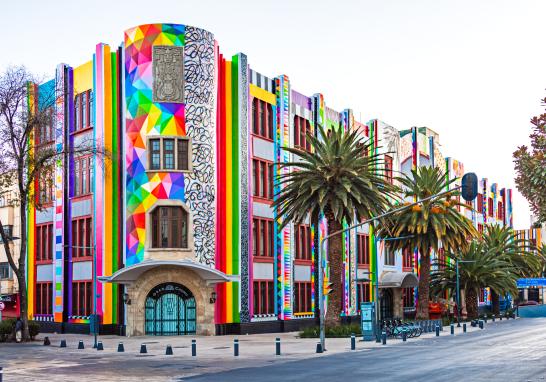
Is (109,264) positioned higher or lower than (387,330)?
higher

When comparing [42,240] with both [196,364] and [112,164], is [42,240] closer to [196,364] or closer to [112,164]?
[112,164]

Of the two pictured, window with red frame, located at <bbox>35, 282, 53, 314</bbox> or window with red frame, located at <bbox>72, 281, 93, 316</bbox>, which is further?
window with red frame, located at <bbox>35, 282, 53, 314</bbox>

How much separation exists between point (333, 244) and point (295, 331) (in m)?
11.2

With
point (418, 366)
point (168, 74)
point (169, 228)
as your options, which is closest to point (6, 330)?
point (169, 228)

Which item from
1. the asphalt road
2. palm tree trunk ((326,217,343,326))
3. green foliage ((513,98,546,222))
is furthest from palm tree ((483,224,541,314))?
green foliage ((513,98,546,222))

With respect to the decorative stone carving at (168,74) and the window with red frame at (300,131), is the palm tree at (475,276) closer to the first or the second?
the window with red frame at (300,131)

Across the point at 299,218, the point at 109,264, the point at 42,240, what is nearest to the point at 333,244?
the point at 299,218

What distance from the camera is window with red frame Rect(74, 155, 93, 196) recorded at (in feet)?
182

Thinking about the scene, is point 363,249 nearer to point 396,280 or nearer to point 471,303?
point 396,280

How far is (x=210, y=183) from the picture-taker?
52062 millimetres

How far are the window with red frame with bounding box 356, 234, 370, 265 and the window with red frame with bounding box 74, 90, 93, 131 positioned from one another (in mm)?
27009

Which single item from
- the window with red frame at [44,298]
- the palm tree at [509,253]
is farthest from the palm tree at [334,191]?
the palm tree at [509,253]

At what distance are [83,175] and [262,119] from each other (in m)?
13.8

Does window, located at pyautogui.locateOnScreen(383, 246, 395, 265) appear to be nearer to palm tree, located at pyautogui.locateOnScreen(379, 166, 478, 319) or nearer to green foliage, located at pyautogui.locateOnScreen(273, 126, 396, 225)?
palm tree, located at pyautogui.locateOnScreen(379, 166, 478, 319)
